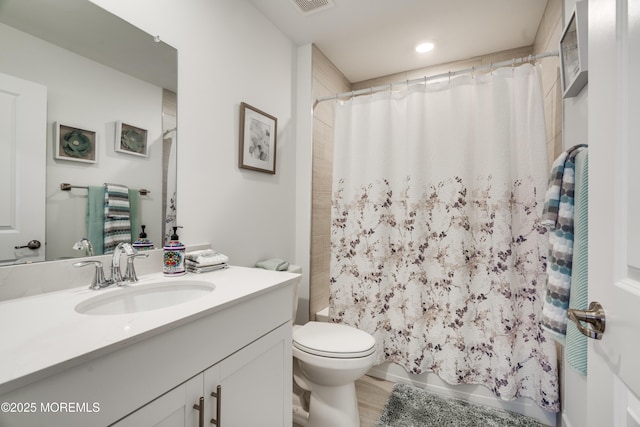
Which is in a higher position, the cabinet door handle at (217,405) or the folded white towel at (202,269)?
the folded white towel at (202,269)

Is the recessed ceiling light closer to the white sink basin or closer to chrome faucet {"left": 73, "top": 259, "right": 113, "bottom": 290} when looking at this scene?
the white sink basin

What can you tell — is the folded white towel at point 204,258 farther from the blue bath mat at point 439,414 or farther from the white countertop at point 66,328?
the blue bath mat at point 439,414

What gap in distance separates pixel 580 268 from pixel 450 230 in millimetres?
735

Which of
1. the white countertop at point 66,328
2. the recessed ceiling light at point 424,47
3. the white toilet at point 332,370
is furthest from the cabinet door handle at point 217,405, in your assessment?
the recessed ceiling light at point 424,47

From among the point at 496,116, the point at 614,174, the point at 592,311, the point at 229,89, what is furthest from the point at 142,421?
the point at 496,116

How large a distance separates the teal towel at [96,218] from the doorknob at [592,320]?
1.41 meters

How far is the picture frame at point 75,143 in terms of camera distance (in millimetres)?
961

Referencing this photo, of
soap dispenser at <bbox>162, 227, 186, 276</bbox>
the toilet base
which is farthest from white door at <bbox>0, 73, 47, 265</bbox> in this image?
the toilet base

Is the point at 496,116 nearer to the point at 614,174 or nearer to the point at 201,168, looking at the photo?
the point at 614,174

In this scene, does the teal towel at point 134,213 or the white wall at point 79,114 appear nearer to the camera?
the white wall at point 79,114

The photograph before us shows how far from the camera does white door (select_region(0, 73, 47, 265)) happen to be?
858 mm

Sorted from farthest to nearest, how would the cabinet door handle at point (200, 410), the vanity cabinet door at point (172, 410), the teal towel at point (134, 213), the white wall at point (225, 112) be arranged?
the white wall at point (225, 112) < the teal towel at point (134, 213) < the cabinet door handle at point (200, 410) < the vanity cabinet door at point (172, 410)

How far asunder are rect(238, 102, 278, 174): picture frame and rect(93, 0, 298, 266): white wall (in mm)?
46

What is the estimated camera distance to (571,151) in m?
1.10
